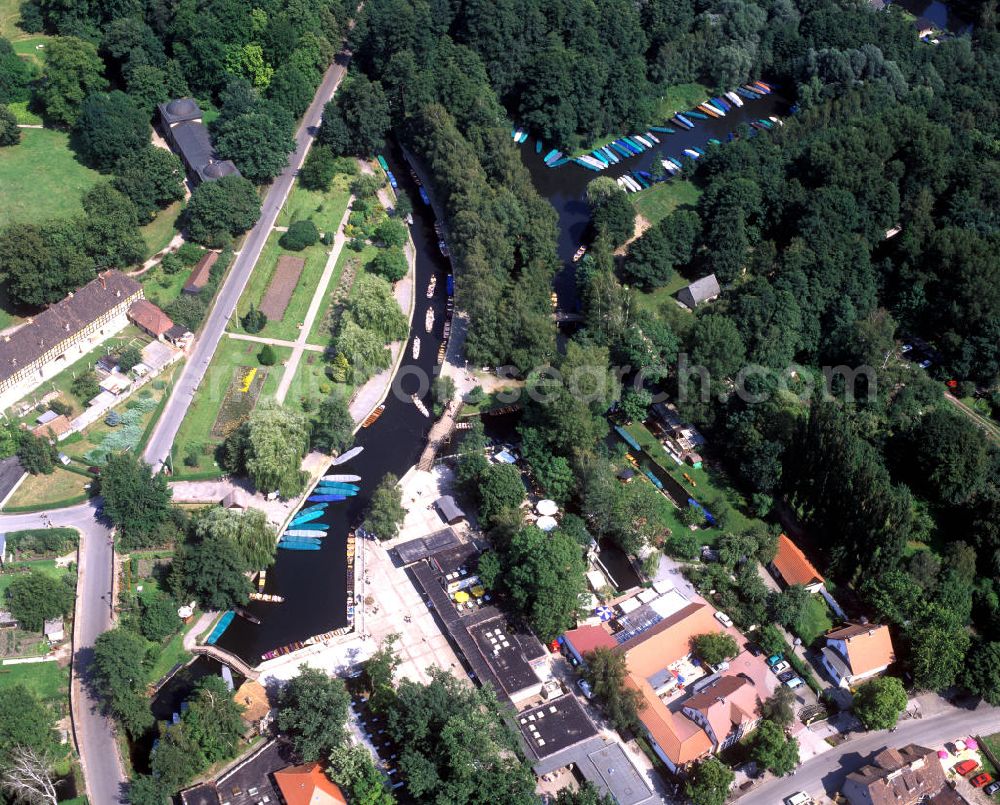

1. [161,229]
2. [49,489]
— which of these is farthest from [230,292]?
[49,489]

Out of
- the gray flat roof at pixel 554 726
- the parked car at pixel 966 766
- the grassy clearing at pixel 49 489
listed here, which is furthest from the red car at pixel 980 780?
the grassy clearing at pixel 49 489

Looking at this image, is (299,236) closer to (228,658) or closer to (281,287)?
(281,287)

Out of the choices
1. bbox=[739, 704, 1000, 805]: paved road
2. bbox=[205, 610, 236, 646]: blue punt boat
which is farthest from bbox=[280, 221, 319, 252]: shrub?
bbox=[739, 704, 1000, 805]: paved road

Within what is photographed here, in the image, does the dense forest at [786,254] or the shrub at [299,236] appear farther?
the shrub at [299,236]

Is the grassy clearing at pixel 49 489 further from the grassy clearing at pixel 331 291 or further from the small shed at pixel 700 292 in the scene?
Answer: the small shed at pixel 700 292

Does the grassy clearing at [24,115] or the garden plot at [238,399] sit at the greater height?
the grassy clearing at [24,115]

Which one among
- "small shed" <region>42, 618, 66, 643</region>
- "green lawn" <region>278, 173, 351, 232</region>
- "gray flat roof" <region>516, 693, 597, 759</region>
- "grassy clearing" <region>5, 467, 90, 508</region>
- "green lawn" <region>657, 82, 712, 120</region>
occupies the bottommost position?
"small shed" <region>42, 618, 66, 643</region>

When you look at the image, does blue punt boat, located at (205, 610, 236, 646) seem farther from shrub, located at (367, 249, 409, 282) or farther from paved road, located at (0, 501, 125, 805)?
shrub, located at (367, 249, 409, 282)
